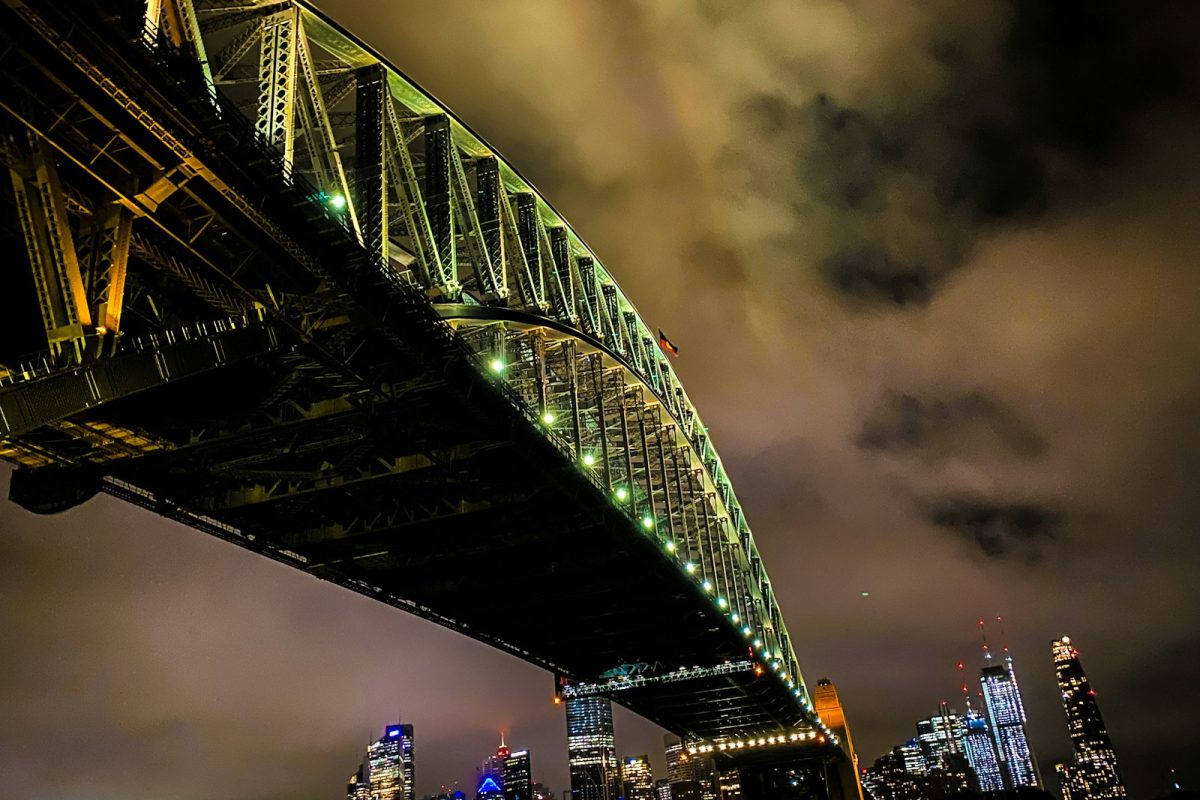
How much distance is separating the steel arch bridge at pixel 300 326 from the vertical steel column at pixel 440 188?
0.10 m

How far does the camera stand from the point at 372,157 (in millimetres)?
24531

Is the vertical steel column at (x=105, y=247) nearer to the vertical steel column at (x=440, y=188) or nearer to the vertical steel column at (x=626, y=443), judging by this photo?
the vertical steel column at (x=440, y=188)

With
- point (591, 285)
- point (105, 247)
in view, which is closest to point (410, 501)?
point (105, 247)

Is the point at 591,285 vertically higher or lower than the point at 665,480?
higher

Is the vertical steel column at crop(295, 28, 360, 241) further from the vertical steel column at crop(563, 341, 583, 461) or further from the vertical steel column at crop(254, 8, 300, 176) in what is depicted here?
the vertical steel column at crop(563, 341, 583, 461)

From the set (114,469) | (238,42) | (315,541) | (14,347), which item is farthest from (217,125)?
(315,541)

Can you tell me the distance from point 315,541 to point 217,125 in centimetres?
2148

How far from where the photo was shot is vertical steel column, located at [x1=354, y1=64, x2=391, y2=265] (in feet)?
74.2

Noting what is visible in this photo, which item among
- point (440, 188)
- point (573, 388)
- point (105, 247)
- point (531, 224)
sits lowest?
point (105, 247)

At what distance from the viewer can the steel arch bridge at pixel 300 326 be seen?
15680 millimetres

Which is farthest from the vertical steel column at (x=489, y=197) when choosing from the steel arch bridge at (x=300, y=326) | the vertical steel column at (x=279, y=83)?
the vertical steel column at (x=279, y=83)

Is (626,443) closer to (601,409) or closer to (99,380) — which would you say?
(601,409)

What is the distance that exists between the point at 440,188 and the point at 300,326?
373 inches

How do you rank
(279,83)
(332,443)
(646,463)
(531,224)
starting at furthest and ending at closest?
1. (646,463)
2. (531,224)
3. (332,443)
4. (279,83)
